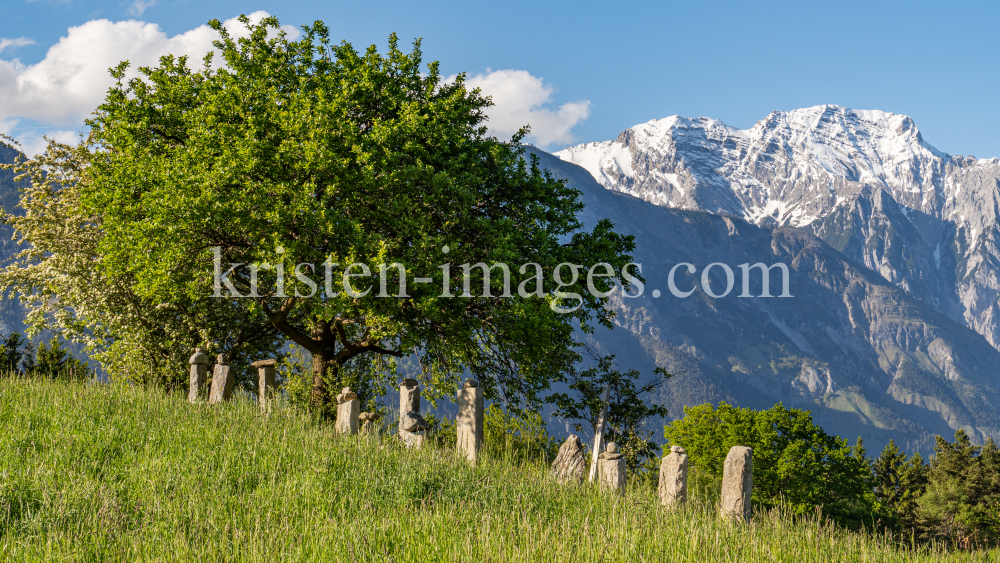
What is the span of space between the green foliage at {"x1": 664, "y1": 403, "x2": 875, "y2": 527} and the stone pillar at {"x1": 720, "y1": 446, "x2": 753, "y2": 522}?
45.8m

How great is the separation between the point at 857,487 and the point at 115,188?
62.7 m

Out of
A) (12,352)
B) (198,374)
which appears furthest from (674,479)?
(12,352)

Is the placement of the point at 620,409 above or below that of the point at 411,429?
below

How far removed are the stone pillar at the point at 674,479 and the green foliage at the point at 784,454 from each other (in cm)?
4559

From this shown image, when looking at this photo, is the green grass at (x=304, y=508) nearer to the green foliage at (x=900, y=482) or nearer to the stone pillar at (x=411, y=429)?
the stone pillar at (x=411, y=429)

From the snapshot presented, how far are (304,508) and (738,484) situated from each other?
6231 mm

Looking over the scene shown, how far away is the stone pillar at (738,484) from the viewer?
9.02 metres

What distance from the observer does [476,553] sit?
18.1 feet

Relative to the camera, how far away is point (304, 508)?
662 cm

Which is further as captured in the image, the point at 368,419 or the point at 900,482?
the point at 900,482

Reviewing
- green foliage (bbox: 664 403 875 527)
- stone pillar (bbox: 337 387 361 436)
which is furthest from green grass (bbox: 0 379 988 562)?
green foliage (bbox: 664 403 875 527)

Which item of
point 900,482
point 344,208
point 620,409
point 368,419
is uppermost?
point 344,208

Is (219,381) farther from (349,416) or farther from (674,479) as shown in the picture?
(674,479)

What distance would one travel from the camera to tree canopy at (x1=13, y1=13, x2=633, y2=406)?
15.2m
